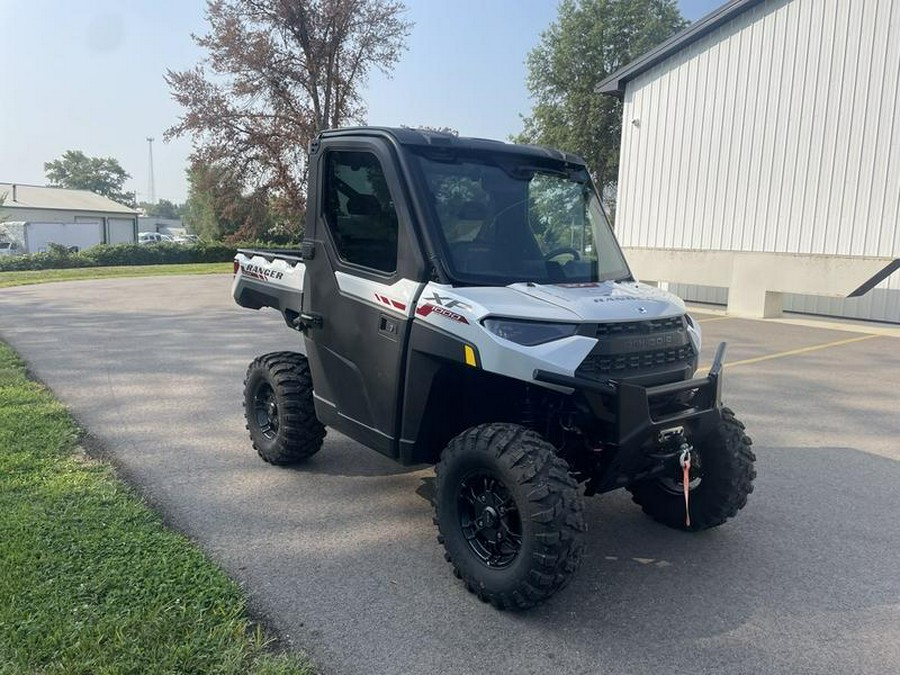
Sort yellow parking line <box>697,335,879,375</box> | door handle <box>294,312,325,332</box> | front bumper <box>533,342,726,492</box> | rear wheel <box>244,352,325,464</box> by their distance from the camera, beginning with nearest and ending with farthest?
front bumper <box>533,342,726,492</box> < door handle <box>294,312,325,332</box> < rear wheel <box>244,352,325,464</box> < yellow parking line <box>697,335,879,375</box>

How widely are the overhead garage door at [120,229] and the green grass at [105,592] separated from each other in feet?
189

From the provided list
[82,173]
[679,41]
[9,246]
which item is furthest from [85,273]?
[82,173]

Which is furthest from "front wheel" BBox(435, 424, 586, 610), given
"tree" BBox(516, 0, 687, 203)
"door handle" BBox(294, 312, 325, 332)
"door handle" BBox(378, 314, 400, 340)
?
"tree" BBox(516, 0, 687, 203)

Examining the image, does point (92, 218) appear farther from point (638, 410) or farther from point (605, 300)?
point (638, 410)

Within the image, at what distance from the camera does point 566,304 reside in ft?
11.4

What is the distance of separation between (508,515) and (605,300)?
118 centimetres

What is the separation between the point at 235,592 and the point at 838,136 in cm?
1476

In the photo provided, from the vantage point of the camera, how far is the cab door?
379cm

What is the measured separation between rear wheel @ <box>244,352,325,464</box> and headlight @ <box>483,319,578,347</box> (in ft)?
6.69

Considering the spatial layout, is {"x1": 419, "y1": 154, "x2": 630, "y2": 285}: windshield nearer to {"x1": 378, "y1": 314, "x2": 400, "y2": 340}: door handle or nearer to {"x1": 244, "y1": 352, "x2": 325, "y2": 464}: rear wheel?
{"x1": 378, "y1": 314, "x2": 400, "y2": 340}: door handle

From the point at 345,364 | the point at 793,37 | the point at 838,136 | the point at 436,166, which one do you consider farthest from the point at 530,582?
the point at 793,37

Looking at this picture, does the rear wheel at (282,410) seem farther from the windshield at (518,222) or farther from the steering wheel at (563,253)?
the steering wheel at (563,253)

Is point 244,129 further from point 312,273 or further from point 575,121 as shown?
point 312,273

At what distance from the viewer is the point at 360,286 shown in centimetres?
405
